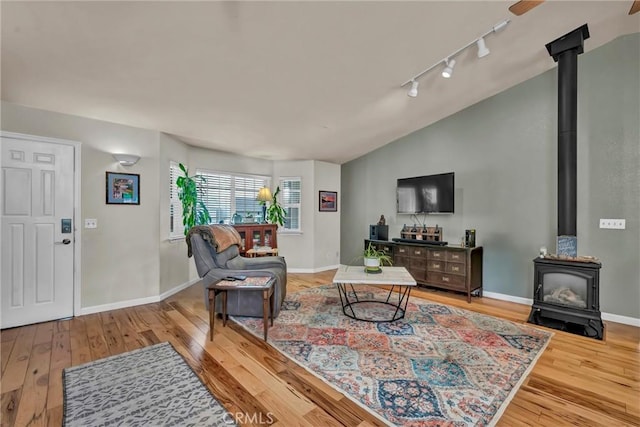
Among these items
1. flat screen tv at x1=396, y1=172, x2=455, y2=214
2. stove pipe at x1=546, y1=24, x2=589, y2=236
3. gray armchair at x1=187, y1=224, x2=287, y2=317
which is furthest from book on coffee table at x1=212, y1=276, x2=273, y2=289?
stove pipe at x1=546, y1=24, x2=589, y2=236

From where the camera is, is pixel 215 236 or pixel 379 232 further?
pixel 379 232

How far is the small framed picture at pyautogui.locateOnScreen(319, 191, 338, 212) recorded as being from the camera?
19.4 feet

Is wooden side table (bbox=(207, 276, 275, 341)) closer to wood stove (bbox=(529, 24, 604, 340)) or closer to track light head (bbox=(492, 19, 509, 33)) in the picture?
wood stove (bbox=(529, 24, 604, 340))

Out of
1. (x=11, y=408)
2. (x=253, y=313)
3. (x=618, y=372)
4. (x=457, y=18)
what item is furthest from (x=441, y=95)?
(x=11, y=408)

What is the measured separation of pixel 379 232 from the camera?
5.24 metres

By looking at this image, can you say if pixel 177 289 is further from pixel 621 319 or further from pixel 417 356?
pixel 621 319

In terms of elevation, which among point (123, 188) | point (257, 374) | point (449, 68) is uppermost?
point (449, 68)

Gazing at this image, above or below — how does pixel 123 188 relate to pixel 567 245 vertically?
above

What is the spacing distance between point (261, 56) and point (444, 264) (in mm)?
3664

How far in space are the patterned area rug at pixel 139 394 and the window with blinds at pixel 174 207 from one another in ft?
7.57

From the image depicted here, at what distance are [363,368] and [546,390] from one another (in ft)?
4.11

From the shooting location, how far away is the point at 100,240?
339cm

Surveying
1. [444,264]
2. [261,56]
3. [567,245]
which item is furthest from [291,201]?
[567,245]

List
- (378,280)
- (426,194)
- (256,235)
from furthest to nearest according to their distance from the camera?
(256,235) → (426,194) → (378,280)
